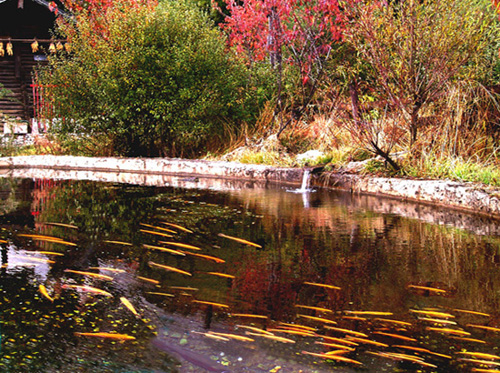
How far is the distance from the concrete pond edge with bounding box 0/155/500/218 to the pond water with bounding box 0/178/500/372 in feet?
2.28

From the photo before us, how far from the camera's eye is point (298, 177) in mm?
9820

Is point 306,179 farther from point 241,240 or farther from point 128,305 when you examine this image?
point 128,305

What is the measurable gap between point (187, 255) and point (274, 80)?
937 cm

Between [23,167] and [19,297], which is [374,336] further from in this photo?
[23,167]

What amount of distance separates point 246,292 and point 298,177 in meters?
6.41

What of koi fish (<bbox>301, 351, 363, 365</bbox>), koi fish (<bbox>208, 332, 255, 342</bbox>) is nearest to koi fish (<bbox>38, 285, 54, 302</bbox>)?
koi fish (<bbox>208, 332, 255, 342</bbox>)

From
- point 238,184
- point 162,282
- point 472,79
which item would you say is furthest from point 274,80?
point 162,282

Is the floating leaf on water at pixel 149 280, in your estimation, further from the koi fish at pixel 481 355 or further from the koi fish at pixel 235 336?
the koi fish at pixel 481 355

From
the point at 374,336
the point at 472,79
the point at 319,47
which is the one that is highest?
the point at 319,47

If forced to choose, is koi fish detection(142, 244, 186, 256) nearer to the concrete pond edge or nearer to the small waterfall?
the concrete pond edge

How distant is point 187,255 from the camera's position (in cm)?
450

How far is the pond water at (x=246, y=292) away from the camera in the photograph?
2602 mm

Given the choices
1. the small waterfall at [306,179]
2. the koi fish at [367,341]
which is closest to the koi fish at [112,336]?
the koi fish at [367,341]

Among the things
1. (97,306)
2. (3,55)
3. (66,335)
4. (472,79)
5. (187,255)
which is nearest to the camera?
(66,335)
